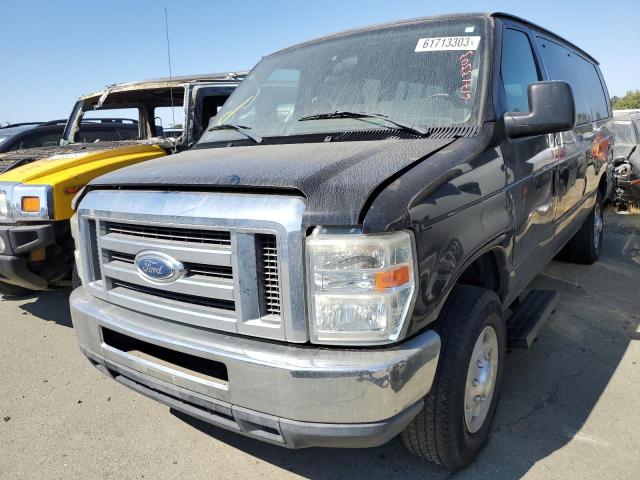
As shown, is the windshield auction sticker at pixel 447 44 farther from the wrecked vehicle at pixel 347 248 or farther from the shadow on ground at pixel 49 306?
the shadow on ground at pixel 49 306

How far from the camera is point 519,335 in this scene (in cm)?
288

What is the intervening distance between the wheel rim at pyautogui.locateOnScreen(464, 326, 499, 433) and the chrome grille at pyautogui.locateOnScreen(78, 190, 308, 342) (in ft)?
3.13

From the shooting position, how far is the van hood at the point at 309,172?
181cm

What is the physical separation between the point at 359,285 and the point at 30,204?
3163 mm

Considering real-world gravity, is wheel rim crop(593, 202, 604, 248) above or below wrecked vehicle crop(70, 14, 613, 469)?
below

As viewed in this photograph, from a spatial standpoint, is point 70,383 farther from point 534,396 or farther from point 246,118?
point 534,396

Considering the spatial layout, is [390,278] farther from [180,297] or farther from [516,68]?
[516,68]

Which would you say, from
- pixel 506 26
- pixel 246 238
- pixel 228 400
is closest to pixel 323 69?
pixel 506 26

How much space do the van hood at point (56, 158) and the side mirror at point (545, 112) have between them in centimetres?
331

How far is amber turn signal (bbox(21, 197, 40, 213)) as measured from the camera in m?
3.84

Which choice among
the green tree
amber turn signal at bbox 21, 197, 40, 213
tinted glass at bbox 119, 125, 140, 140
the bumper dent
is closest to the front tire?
the bumper dent

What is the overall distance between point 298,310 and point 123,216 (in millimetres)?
1011

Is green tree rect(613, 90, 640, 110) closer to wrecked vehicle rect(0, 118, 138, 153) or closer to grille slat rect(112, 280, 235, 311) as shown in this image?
wrecked vehicle rect(0, 118, 138, 153)

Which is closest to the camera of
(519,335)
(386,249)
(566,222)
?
(386,249)
